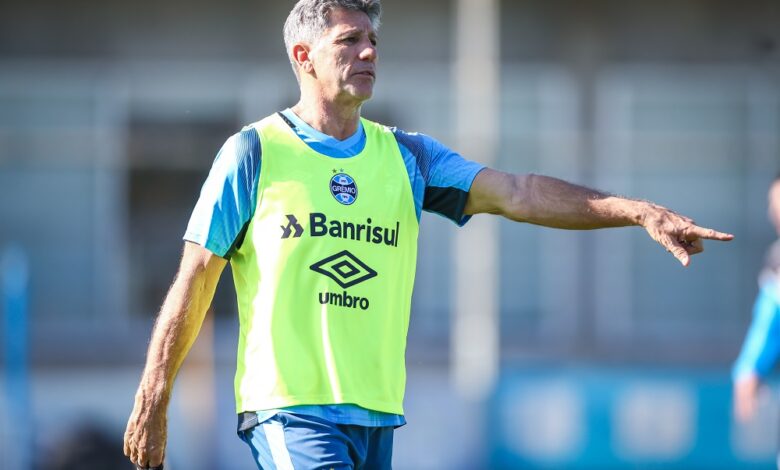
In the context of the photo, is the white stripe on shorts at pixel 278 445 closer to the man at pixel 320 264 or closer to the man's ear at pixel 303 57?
the man at pixel 320 264

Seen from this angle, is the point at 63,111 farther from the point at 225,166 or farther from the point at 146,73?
the point at 225,166

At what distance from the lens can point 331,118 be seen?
4.64 m

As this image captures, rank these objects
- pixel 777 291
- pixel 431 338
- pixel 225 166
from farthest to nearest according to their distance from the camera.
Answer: pixel 431 338 → pixel 777 291 → pixel 225 166

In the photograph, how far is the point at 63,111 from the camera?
52.9 feet

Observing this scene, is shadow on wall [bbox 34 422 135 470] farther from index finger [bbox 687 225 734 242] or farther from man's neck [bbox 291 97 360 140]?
index finger [bbox 687 225 734 242]

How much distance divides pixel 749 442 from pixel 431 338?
617cm

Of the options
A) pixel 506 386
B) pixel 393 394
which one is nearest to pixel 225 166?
pixel 393 394

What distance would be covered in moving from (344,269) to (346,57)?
2.39 ft

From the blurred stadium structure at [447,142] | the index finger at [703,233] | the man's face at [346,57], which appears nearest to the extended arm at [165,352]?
the man's face at [346,57]

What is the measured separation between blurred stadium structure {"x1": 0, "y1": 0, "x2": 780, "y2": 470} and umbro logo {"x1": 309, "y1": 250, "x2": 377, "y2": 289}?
36.2ft

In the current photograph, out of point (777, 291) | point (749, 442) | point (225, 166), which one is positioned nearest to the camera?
point (225, 166)

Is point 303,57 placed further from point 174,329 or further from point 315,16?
point 174,329

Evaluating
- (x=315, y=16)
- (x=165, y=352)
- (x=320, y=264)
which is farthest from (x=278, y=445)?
(x=315, y=16)

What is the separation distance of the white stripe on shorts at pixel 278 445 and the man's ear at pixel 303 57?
122cm
